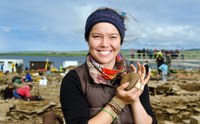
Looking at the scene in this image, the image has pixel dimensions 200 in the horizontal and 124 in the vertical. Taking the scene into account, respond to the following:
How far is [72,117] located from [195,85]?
12650 millimetres

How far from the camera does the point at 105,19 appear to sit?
230 centimetres

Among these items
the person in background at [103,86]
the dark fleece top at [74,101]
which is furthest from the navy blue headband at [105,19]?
the dark fleece top at [74,101]

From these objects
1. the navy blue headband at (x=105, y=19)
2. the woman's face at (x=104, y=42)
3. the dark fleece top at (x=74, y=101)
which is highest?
the navy blue headband at (x=105, y=19)

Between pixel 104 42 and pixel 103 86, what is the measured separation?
296mm

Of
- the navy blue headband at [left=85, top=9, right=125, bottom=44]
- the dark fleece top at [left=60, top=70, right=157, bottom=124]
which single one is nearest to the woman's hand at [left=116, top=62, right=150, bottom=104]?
the dark fleece top at [left=60, top=70, right=157, bottom=124]

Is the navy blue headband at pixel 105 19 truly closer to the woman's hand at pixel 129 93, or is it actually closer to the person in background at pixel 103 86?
the person in background at pixel 103 86

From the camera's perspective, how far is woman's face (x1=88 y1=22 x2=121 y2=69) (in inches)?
91.0

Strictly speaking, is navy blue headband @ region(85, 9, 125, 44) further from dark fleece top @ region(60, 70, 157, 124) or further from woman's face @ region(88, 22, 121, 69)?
dark fleece top @ region(60, 70, 157, 124)

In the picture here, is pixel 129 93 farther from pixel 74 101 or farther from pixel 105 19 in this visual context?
pixel 105 19

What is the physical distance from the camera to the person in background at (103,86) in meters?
2.15

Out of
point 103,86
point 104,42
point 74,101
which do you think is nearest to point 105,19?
point 104,42

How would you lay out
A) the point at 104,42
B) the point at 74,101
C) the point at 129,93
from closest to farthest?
the point at 129,93 < the point at 74,101 < the point at 104,42

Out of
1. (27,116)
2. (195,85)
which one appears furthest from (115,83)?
(195,85)

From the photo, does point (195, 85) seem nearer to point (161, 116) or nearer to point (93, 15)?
point (161, 116)
